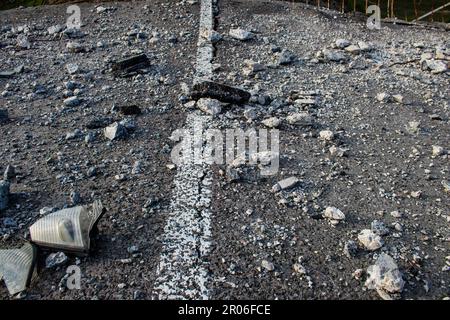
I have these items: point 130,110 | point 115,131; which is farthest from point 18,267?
point 130,110

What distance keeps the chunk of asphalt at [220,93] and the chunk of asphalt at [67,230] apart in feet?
5.36

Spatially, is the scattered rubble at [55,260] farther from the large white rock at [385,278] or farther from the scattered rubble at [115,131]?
the large white rock at [385,278]

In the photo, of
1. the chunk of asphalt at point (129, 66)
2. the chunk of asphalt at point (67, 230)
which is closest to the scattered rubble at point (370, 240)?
the chunk of asphalt at point (67, 230)

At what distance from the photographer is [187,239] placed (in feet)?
7.93

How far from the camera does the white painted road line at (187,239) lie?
213cm

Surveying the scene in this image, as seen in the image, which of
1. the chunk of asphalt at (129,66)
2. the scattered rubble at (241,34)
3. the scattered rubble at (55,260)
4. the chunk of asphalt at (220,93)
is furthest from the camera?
the scattered rubble at (241,34)

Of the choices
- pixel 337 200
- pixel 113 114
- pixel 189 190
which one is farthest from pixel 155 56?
pixel 337 200

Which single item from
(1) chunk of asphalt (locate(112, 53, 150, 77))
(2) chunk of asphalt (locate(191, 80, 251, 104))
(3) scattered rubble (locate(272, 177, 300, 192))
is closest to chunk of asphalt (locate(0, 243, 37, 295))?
(3) scattered rubble (locate(272, 177, 300, 192))

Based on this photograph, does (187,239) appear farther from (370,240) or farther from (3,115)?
(3,115)

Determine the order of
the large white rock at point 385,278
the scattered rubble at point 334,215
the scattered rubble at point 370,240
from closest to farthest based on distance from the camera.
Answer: the large white rock at point 385,278 → the scattered rubble at point 370,240 → the scattered rubble at point 334,215

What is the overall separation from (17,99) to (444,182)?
338 centimetres

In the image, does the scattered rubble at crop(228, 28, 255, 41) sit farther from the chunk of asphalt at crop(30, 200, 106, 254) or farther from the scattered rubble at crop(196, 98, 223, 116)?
the chunk of asphalt at crop(30, 200, 106, 254)

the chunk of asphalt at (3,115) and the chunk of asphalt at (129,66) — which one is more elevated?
the chunk of asphalt at (3,115)

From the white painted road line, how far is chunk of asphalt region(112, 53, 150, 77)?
5.54 ft
